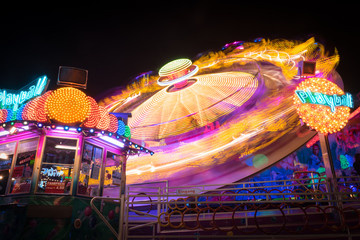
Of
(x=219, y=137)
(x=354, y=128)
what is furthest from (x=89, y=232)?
(x=354, y=128)

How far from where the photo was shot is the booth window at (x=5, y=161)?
909 cm

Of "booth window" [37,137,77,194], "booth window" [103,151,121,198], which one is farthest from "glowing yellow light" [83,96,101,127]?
"booth window" [103,151,121,198]

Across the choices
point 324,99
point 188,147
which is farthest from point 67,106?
point 324,99

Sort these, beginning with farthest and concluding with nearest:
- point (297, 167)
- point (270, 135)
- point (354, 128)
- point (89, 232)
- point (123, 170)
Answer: point (297, 167), point (354, 128), point (270, 135), point (123, 170), point (89, 232)

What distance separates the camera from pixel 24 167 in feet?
29.1

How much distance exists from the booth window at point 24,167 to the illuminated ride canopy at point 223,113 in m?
8.45

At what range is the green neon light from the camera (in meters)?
11.1

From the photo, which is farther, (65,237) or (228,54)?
(228,54)

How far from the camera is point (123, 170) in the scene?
11.1 metres

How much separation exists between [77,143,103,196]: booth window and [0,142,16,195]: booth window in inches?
93.4

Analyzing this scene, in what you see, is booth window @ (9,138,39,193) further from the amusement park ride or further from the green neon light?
the green neon light

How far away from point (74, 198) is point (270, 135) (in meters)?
10.3

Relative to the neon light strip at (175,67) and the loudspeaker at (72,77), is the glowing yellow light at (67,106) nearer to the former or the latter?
the loudspeaker at (72,77)

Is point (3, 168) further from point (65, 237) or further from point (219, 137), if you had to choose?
point (219, 137)
